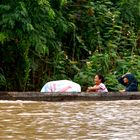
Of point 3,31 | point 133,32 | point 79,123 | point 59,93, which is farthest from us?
point 133,32

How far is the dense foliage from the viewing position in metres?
13.8

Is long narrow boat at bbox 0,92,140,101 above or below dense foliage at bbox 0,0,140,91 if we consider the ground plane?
below

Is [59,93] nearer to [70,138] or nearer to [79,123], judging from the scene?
[79,123]

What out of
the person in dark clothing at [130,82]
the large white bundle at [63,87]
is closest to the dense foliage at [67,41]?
the large white bundle at [63,87]

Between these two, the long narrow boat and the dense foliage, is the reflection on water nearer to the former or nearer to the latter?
the long narrow boat

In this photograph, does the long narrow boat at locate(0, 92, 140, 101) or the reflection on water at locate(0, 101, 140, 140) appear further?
the long narrow boat at locate(0, 92, 140, 101)

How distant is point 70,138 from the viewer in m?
6.33

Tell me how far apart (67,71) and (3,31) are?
2918 millimetres

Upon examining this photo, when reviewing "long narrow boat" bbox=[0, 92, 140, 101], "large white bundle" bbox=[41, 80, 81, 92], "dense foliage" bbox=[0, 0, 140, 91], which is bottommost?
"long narrow boat" bbox=[0, 92, 140, 101]

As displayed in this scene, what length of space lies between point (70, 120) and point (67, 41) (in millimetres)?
Result: 8691

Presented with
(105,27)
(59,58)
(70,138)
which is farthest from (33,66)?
(70,138)

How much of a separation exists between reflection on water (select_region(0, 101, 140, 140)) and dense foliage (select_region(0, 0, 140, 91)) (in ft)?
11.0

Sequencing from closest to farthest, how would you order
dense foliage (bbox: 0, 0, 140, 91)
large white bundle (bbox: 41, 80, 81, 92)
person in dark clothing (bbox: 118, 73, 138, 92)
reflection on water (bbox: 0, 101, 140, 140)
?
1. reflection on water (bbox: 0, 101, 140, 140)
2. large white bundle (bbox: 41, 80, 81, 92)
3. person in dark clothing (bbox: 118, 73, 138, 92)
4. dense foliage (bbox: 0, 0, 140, 91)

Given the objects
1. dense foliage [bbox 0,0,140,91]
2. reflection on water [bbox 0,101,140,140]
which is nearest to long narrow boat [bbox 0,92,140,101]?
reflection on water [bbox 0,101,140,140]
